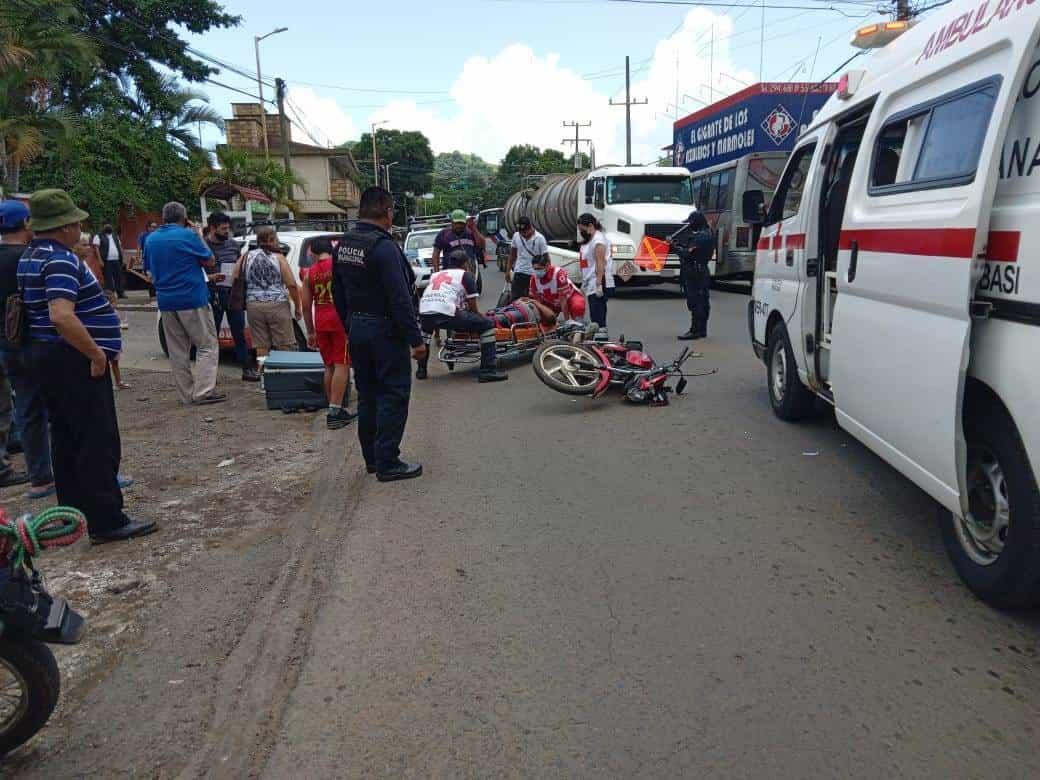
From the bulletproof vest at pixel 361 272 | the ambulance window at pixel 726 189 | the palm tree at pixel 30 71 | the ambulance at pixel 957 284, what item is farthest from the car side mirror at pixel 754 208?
the palm tree at pixel 30 71

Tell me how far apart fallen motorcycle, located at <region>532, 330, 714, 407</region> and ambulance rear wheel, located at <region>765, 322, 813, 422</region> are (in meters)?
0.99

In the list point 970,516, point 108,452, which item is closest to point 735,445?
point 970,516

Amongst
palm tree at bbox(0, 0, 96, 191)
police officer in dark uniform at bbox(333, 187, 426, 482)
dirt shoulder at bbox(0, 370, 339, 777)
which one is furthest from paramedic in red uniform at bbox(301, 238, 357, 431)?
palm tree at bbox(0, 0, 96, 191)

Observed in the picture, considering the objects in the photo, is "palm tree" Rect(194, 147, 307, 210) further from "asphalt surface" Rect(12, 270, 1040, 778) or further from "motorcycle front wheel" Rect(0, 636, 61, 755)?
"motorcycle front wheel" Rect(0, 636, 61, 755)

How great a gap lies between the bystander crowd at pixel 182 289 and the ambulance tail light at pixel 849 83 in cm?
554

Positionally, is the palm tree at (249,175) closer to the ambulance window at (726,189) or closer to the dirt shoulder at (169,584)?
the ambulance window at (726,189)

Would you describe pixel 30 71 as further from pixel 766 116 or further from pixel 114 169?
pixel 766 116

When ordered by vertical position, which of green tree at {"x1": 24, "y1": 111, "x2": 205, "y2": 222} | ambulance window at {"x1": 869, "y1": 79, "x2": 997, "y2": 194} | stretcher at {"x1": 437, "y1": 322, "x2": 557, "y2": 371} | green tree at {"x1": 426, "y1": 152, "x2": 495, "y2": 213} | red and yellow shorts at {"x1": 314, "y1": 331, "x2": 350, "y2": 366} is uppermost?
green tree at {"x1": 426, "y1": 152, "x2": 495, "y2": 213}

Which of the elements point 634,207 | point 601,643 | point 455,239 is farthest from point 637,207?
point 601,643

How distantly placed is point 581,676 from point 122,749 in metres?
1.56

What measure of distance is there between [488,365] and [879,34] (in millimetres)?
4917

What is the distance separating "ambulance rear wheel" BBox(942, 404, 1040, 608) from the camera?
123 inches

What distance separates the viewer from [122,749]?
275 centimetres

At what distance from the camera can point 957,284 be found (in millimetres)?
3318
